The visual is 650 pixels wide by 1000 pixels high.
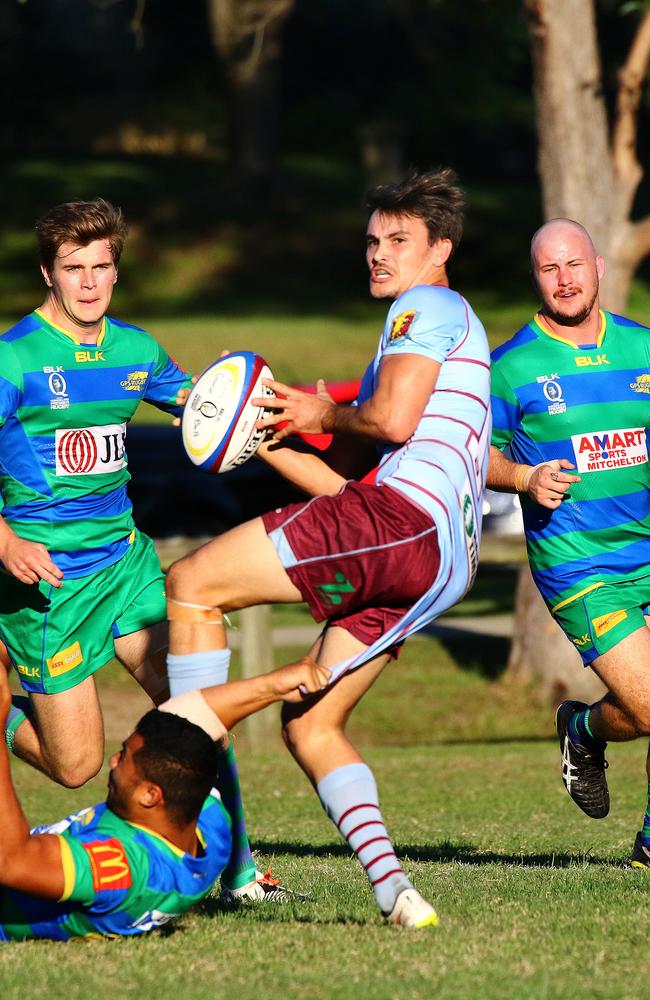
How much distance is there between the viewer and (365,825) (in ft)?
16.6

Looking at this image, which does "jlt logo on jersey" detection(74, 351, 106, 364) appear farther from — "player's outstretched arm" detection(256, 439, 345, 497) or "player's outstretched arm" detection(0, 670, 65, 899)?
"player's outstretched arm" detection(0, 670, 65, 899)

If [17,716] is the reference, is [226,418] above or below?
above

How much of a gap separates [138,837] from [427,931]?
3.18 ft

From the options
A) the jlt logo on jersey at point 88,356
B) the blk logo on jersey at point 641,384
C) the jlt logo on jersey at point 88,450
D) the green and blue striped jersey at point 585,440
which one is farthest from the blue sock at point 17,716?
the blk logo on jersey at point 641,384

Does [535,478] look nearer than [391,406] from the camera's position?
No

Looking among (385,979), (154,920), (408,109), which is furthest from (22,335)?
(408,109)

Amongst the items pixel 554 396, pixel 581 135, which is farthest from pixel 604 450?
pixel 581 135

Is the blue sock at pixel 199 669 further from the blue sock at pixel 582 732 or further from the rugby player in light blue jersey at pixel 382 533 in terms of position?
the blue sock at pixel 582 732

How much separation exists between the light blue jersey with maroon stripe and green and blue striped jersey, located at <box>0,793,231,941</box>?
2.54ft

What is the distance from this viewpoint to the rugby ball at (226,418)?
5.30 meters

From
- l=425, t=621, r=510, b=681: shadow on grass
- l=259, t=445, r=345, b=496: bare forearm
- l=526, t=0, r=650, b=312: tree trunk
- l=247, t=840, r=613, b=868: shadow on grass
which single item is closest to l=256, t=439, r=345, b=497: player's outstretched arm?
l=259, t=445, r=345, b=496: bare forearm

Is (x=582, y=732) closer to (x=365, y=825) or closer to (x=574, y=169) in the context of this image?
(x=365, y=825)

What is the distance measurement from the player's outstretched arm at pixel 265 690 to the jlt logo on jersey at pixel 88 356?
1.92 meters

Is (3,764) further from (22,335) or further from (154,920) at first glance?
(22,335)
